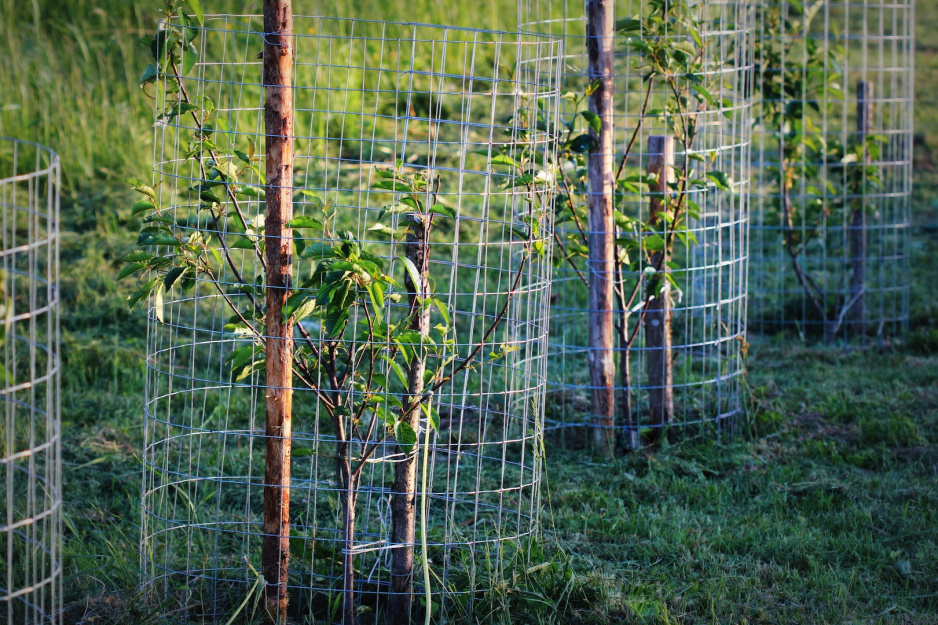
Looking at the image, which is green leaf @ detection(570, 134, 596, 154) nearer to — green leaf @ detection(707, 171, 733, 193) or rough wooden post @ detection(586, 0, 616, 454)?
rough wooden post @ detection(586, 0, 616, 454)

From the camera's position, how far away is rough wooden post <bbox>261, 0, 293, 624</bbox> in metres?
2.47

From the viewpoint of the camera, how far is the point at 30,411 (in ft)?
11.0

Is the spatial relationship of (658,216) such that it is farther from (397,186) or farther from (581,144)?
(397,186)

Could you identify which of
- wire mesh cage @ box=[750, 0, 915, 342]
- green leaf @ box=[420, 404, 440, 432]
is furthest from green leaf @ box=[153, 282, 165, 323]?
wire mesh cage @ box=[750, 0, 915, 342]

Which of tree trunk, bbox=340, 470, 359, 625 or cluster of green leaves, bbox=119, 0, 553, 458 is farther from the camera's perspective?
tree trunk, bbox=340, 470, 359, 625

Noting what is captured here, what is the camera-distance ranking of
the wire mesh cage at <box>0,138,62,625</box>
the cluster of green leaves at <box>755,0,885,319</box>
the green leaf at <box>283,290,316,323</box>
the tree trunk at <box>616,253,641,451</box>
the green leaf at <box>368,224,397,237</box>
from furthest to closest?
1. the cluster of green leaves at <box>755,0,885,319</box>
2. the tree trunk at <box>616,253,641,451</box>
3. the green leaf at <box>368,224,397,237</box>
4. the green leaf at <box>283,290,316,323</box>
5. the wire mesh cage at <box>0,138,62,625</box>

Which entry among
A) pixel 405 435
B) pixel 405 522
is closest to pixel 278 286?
pixel 405 435

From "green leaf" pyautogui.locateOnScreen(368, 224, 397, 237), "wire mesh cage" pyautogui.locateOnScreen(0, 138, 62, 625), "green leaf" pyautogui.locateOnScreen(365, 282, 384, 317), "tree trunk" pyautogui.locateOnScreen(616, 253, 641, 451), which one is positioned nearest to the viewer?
"wire mesh cage" pyautogui.locateOnScreen(0, 138, 62, 625)

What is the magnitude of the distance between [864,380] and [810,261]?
2163 mm

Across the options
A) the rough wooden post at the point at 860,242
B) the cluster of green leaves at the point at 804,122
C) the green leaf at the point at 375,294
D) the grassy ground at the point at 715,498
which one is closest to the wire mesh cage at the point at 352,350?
the green leaf at the point at 375,294

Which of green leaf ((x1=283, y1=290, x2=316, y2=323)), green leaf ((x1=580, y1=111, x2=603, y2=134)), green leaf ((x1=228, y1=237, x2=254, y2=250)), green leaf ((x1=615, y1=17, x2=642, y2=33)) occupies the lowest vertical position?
green leaf ((x1=283, y1=290, x2=316, y2=323))

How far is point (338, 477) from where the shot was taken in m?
2.67

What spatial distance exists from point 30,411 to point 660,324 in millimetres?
2700

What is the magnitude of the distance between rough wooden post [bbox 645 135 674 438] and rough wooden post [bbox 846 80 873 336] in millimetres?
2008
